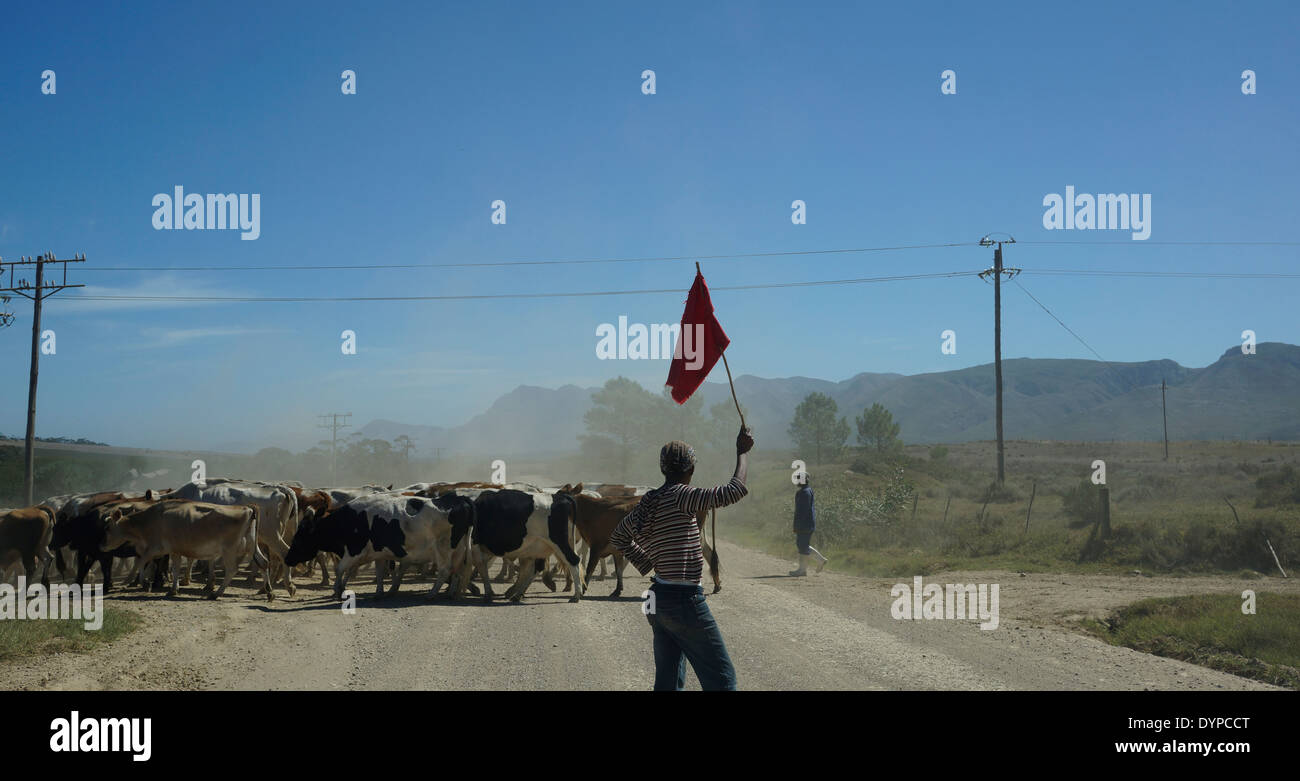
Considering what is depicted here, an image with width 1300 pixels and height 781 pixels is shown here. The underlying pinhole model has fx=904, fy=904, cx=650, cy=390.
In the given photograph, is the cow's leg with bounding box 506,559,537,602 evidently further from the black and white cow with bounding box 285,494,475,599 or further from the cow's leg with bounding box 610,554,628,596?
the cow's leg with bounding box 610,554,628,596

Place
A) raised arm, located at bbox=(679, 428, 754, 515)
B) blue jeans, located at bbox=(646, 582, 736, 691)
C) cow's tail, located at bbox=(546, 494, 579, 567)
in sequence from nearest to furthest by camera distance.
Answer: blue jeans, located at bbox=(646, 582, 736, 691), raised arm, located at bbox=(679, 428, 754, 515), cow's tail, located at bbox=(546, 494, 579, 567)

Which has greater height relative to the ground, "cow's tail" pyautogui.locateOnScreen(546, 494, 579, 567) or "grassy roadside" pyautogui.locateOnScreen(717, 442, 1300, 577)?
"cow's tail" pyautogui.locateOnScreen(546, 494, 579, 567)

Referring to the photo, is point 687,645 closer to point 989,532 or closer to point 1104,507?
point 1104,507

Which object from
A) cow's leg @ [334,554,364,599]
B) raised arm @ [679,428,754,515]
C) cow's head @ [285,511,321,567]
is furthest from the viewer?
cow's head @ [285,511,321,567]

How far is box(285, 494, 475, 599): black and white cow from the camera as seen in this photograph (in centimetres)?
1605

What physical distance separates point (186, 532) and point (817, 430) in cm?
6745

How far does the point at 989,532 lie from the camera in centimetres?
2450

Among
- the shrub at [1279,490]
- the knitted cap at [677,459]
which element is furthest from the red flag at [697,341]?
the shrub at [1279,490]

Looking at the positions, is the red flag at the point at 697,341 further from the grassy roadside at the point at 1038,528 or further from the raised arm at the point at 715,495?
the grassy roadside at the point at 1038,528

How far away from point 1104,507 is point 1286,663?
1186 cm

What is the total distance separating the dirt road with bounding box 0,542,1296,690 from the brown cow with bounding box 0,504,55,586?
7.95ft

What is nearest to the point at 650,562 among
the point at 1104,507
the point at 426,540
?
the point at 426,540

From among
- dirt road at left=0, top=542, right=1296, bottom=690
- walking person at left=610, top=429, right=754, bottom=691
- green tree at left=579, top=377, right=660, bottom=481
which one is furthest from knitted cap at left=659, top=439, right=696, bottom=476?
green tree at left=579, top=377, right=660, bottom=481

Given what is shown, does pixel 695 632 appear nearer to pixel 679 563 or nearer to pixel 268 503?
pixel 679 563
